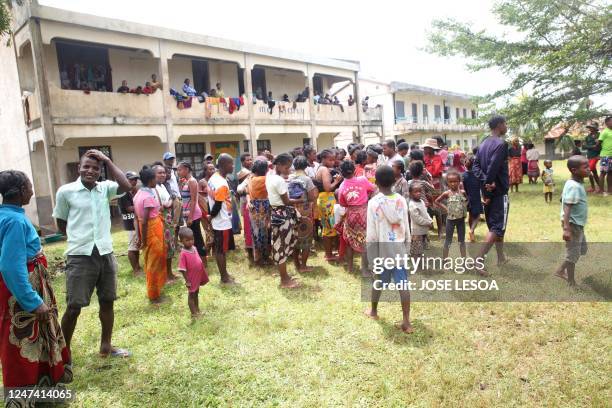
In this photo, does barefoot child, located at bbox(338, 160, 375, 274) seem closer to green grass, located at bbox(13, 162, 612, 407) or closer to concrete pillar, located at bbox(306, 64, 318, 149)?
green grass, located at bbox(13, 162, 612, 407)

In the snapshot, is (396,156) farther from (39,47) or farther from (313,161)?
(39,47)

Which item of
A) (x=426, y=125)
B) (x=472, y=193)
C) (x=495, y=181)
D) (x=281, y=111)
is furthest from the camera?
(x=426, y=125)

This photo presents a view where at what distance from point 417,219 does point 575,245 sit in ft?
5.42

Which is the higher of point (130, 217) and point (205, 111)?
point (205, 111)

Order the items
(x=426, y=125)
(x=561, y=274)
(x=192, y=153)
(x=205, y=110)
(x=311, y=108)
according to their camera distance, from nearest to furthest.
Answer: (x=561, y=274)
(x=205, y=110)
(x=192, y=153)
(x=311, y=108)
(x=426, y=125)

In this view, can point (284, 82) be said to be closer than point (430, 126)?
Yes

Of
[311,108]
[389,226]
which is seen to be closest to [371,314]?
[389,226]

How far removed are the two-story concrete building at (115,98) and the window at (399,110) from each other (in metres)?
11.7

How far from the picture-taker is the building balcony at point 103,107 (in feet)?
33.1

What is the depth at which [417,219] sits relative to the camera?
4.88m

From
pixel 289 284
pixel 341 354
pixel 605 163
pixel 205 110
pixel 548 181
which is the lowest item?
pixel 341 354

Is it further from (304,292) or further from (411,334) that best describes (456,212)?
(304,292)

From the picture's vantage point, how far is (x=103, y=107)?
35.9ft

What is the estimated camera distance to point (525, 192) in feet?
38.9
